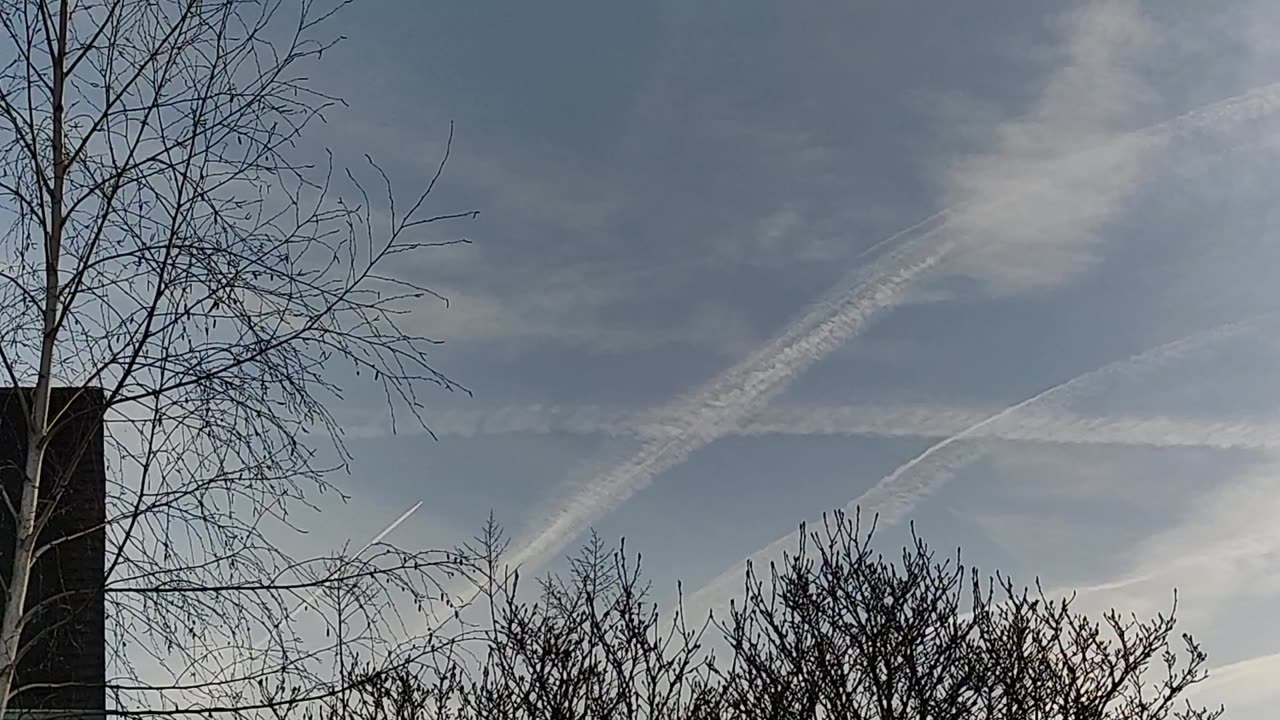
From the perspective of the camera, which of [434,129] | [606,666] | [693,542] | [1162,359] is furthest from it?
[1162,359]

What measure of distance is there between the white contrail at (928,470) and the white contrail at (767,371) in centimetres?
157

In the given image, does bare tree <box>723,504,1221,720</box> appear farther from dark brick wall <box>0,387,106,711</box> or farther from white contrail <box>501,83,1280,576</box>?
dark brick wall <box>0,387,106,711</box>

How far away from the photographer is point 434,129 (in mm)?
4723

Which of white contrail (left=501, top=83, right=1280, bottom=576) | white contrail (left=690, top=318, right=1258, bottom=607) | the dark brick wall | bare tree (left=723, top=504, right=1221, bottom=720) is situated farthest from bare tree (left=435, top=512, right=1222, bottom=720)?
the dark brick wall

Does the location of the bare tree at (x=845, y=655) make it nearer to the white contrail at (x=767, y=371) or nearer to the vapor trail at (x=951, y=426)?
the white contrail at (x=767, y=371)

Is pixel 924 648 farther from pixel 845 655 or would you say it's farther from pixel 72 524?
pixel 72 524

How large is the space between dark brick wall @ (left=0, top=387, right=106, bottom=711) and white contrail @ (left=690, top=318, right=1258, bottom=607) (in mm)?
7106

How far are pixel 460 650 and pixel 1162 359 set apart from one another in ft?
38.0

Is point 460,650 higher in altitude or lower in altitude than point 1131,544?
lower

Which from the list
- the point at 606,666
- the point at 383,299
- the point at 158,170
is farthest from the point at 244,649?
the point at 606,666

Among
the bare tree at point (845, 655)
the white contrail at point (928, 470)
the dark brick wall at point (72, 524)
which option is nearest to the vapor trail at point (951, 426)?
the white contrail at point (928, 470)

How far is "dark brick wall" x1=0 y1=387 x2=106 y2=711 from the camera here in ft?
11.6

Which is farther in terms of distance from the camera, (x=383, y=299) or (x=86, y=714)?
(x=383, y=299)

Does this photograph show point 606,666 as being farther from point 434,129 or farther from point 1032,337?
point 434,129
